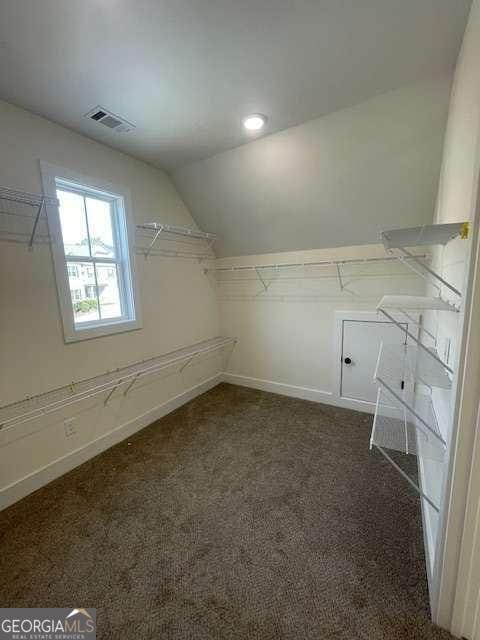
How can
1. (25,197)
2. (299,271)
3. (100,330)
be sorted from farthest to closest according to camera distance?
(299,271), (100,330), (25,197)

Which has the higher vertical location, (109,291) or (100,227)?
(100,227)

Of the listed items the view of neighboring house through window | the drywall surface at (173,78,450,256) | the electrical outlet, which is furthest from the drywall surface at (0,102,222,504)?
the drywall surface at (173,78,450,256)

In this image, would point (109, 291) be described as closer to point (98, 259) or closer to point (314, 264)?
point (98, 259)

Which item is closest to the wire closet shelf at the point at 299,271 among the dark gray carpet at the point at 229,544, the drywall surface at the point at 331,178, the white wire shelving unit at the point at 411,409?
the drywall surface at the point at 331,178

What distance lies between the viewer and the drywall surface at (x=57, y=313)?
1622 mm

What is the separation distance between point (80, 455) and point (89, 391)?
0.56 metres

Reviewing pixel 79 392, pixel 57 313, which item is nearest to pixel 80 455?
pixel 79 392

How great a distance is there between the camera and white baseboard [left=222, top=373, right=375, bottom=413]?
8.83 feet

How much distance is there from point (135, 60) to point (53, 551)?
2500 millimetres

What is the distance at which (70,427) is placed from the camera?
6.37 feet

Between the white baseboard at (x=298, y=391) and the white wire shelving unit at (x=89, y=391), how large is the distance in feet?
2.38

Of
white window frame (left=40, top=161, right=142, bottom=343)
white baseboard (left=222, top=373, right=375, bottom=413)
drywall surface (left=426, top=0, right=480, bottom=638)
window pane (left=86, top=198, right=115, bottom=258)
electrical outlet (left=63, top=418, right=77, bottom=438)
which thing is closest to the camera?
drywall surface (left=426, top=0, right=480, bottom=638)

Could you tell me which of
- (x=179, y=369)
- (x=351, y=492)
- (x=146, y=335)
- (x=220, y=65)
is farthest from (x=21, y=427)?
(x=220, y=65)

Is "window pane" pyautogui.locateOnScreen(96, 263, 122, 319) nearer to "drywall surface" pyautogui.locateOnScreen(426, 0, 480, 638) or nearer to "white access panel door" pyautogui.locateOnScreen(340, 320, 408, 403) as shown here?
"white access panel door" pyautogui.locateOnScreen(340, 320, 408, 403)
